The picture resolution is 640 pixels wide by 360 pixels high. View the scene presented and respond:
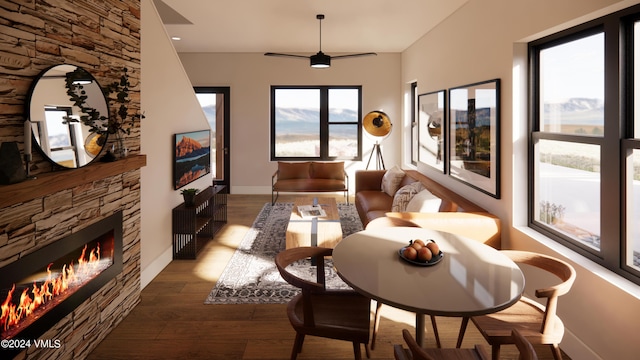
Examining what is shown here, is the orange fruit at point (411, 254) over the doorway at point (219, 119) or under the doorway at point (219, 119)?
under

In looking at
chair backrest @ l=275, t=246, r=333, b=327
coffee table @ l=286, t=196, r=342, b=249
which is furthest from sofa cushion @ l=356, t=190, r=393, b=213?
chair backrest @ l=275, t=246, r=333, b=327

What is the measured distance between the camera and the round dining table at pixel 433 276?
175 centimetres

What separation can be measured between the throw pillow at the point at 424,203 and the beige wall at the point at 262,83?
163 inches

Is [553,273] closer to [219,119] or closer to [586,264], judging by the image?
[586,264]

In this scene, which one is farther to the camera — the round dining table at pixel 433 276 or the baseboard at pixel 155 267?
the baseboard at pixel 155 267

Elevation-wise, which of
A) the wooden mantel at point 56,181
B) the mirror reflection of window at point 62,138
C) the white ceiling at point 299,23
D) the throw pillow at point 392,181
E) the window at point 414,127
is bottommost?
the throw pillow at point 392,181

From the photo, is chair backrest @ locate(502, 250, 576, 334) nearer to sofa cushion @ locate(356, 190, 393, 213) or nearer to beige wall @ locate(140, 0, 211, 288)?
sofa cushion @ locate(356, 190, 393, 213)

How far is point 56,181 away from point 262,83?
20.9ft

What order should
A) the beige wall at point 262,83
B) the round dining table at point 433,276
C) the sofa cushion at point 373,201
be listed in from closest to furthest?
the round dining table at point 433,276, the sofa cushion at point 373,201, the beige wall at point 262,83

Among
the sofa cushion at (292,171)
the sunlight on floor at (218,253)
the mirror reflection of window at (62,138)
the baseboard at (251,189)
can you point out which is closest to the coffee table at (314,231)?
the sunlight on floor at (218,253)

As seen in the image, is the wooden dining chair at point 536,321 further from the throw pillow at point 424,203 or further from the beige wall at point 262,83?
the beige wall at point 262,83

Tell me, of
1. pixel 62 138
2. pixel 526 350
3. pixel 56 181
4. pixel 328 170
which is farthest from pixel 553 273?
pixel 328 170

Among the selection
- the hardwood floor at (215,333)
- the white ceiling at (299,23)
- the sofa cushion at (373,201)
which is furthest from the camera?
the sofa cushion at (373,201)

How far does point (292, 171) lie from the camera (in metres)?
7.66
